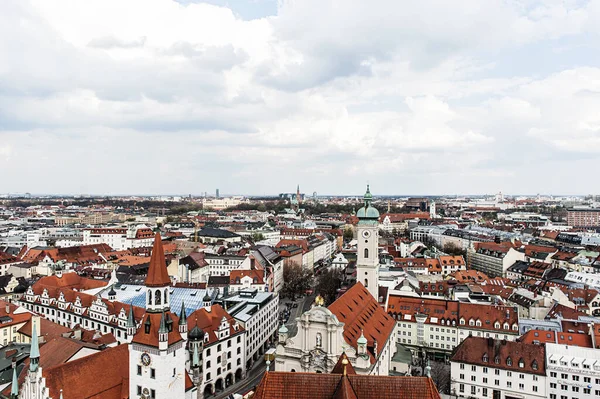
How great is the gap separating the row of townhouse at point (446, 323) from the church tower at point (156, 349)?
1801 inches

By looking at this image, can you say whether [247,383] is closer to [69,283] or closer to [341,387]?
[341,387]

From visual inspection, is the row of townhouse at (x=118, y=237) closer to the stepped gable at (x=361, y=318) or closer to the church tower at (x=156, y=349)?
the stepped gable at (x=361, y=318)

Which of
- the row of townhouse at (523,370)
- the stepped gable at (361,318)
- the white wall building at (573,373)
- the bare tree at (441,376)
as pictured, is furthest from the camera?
the bare tree at (441,376)

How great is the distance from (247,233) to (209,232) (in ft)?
75.5

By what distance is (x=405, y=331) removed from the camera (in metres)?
71.1

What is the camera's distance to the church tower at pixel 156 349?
3241 centimetres

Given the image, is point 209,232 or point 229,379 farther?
point 209,232

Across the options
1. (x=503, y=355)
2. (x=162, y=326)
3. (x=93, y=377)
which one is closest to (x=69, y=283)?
(x=93, y=377)

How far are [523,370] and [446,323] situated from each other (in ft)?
56.4

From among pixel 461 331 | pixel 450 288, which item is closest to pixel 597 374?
pixel 461 331

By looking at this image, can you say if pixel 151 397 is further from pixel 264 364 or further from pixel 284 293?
pixel 284 293

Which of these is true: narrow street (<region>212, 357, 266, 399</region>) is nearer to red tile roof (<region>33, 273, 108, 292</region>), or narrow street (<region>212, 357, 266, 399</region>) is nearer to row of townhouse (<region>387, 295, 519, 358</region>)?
row of townhouse (<region>387, 295, 519, 358</region>)

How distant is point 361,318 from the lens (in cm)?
5456

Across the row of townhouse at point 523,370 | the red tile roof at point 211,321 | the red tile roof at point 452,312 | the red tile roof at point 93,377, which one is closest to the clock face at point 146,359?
the red tile roof at point 93,377
